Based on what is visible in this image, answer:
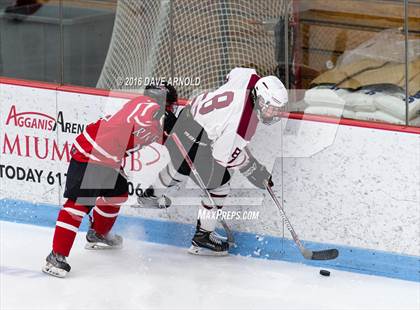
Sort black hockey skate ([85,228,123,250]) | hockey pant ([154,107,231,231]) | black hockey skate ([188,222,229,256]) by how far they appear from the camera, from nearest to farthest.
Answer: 1. hockey pant ([154,107,231,231])
2. black hockey skate ([188,222,229,256])
3. black hockey skate ([85,228,123,250])

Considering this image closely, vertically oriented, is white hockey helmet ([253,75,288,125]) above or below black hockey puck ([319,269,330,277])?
above

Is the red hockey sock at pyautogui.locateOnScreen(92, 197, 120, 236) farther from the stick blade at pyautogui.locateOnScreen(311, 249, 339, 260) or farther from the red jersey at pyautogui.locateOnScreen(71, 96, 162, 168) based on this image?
the stick blade at pyautogui.locateOnScreen(311, 249, 339, 260)

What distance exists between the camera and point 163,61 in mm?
6527

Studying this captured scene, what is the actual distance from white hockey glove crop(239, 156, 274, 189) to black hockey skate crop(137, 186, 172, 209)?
51 centimetres

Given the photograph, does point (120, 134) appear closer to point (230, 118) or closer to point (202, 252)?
point (230, 118)

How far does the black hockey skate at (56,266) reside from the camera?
5949 millimetres

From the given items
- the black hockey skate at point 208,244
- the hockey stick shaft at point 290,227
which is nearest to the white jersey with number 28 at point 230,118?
the hockey stick shaft at point 290,227

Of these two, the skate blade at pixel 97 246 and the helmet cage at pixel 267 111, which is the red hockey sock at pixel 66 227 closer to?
the skate blade at pixel 97 246

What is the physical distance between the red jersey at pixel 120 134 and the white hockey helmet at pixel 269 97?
0.48 metres

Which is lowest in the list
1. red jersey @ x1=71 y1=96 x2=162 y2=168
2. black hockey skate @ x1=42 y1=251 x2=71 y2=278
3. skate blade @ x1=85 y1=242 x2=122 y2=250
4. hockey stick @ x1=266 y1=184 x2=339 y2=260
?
black hockey skate @ x1=42 y1=251 x2=71 y2=278

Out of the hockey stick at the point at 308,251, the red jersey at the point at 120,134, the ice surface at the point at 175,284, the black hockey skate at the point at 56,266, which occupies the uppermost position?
the red jersey at the point at 120,134

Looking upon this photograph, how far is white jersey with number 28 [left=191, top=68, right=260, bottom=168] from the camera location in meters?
5.95

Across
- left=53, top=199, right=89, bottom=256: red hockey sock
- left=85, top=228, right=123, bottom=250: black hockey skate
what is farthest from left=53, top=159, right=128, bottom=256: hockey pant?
left=85, top=228, right=123, bottom=250: black hockey skate

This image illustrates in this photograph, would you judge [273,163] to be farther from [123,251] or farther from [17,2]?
[17,2]
